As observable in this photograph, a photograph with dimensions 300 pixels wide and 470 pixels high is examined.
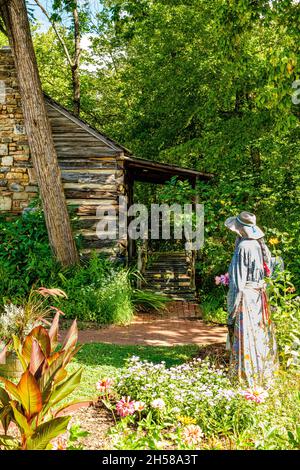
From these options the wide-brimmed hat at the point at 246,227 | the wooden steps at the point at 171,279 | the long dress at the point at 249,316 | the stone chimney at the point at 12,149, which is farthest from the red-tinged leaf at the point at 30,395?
the stone chimney at the point at 12,149

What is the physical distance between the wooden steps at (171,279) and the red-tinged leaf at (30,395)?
28.6ft

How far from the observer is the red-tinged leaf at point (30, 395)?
3.70 meters

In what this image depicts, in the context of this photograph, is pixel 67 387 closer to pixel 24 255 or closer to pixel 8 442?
pixel 8 442

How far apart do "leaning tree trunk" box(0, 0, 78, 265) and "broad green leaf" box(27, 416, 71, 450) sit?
7.86 metres

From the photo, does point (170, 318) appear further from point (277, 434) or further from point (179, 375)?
point (277, 434)

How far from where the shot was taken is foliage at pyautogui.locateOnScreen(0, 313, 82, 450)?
3.72 meters

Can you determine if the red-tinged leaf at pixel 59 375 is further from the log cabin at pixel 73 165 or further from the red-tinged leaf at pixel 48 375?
the log cabin at pixel 73 165

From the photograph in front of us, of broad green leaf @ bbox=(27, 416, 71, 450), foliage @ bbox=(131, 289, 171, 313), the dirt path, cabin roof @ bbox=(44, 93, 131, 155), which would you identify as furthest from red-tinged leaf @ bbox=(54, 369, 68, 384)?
cabin roof @ bbox=(44, 93, 131, 155)

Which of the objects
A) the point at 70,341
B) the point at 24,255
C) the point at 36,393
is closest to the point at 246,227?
the point at 70,341

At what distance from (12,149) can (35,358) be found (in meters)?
9.62

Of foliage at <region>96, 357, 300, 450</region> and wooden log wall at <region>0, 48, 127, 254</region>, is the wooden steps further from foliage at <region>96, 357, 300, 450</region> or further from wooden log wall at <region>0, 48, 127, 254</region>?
foliage at <region>96, 357, 300, 450</region>

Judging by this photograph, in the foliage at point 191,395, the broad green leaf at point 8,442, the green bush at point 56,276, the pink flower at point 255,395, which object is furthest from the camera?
the green bush at point 56,276

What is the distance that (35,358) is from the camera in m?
3.97

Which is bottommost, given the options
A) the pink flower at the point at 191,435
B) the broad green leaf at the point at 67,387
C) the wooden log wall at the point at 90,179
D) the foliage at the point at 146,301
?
the foliage at the point at 146,301
